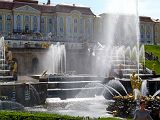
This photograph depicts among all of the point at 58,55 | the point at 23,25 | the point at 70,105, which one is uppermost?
the point at 23,25

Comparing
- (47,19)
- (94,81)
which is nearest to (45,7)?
(47,19)

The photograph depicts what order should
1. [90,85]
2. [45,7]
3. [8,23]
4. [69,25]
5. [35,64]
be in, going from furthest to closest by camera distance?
[69,25]
[45,7]
[8,23]
[35,64]
[90,85]

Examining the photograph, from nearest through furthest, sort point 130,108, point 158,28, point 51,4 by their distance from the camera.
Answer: point 130,108 → point 51,4 → point 158,28

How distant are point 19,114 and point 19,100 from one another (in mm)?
9601

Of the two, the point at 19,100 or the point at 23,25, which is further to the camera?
the point at 23,25

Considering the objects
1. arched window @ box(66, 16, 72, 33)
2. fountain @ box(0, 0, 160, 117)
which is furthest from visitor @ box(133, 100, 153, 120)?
arched window @ box(66, 16, 72, 33)

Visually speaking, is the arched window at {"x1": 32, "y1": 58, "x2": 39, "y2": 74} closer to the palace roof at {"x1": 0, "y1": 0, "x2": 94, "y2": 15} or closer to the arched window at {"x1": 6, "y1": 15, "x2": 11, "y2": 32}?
the palace roof at {"x1": 0, "y1": 0, "x2": 94, "y2": 15}

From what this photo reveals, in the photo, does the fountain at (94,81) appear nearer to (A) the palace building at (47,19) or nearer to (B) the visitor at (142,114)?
(B) the visitor at (142,114)

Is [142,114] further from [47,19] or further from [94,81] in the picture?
[47,19]

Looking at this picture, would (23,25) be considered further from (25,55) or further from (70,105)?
(70,105)

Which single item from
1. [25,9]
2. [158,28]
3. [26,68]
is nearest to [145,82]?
[26,68]

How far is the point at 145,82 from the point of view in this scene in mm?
23734

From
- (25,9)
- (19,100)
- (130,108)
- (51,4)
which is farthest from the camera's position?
(51,4)

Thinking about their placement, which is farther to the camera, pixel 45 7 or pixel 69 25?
pixel 69 25
